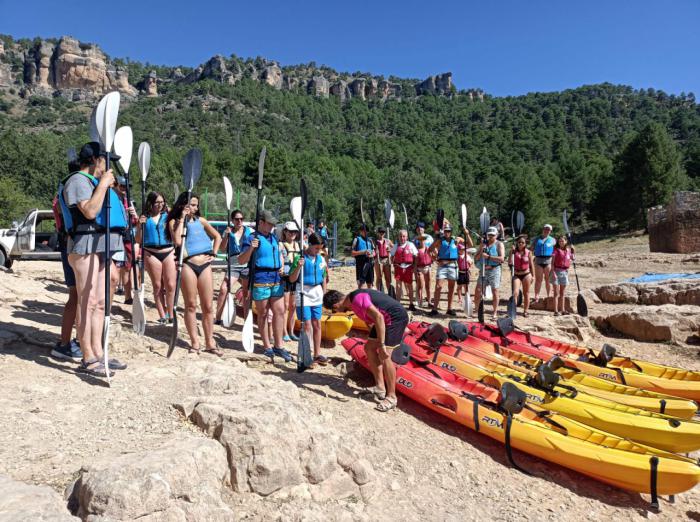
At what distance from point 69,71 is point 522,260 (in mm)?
123391

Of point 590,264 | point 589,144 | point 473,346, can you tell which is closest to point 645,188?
point 590,264

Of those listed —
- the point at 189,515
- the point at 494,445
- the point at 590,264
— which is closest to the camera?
→ the point at 189,515

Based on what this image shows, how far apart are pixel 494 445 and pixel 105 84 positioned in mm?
123175

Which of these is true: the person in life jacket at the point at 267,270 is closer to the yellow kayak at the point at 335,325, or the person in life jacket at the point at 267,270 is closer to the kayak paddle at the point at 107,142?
the yellow kayak at the point at 335,325

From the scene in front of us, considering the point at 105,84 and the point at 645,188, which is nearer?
the point at 645,188

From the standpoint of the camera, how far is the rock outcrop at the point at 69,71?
4045 inches

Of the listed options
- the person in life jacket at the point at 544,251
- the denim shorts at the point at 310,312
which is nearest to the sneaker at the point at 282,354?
the denim shorts at the point at 310,312

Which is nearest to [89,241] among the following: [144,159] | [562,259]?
[144,159]

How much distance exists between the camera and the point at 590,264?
60.8 feet

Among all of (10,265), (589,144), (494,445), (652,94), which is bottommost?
(494,445)

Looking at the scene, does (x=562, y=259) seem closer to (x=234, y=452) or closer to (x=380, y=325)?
(x=380, y=325)

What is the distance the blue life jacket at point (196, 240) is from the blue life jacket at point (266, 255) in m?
0.55

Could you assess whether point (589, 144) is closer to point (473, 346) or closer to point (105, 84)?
point (473, 346)

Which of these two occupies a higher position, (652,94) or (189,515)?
(652,94)
